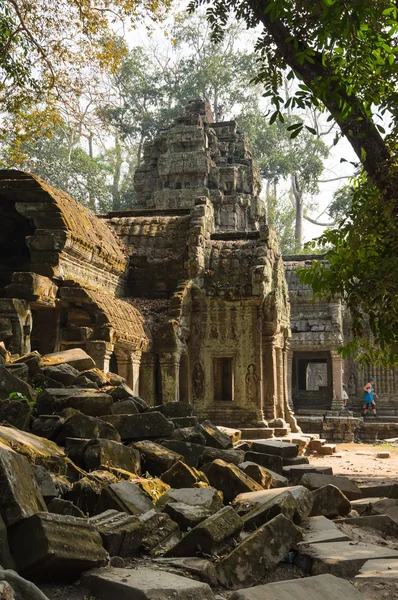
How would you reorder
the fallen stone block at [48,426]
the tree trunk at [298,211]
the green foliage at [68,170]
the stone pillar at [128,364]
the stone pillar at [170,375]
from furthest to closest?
the tree trunk at [298,211], the green foliage at [68,170], the stone pillar at [170,375], the stone pillar at [128,364], the fallen stone block at [48,426]

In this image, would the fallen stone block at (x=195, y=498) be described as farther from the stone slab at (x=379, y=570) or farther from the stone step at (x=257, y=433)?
the stone step at (x=257, y=433)

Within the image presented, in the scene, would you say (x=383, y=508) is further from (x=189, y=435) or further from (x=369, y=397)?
(x=369, y=397)

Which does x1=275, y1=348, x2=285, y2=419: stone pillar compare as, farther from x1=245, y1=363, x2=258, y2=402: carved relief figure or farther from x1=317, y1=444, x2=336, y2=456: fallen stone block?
x1=317, y1=444, x2=336, y2=456: fallen stone block

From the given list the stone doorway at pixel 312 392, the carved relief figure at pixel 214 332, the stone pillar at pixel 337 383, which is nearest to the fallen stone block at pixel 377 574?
the carved relief figure at pixel 214 332

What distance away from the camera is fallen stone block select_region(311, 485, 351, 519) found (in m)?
6.17

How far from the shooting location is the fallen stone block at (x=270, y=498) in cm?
539

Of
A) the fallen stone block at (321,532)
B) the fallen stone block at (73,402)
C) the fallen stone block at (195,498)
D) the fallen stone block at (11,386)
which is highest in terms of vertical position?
the fallen stone block at (11,386)

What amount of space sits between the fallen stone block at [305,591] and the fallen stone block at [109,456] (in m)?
2.04

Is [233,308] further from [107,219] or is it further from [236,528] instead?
[236,528]

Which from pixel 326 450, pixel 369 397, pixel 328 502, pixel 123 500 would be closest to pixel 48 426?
pixel 123 500

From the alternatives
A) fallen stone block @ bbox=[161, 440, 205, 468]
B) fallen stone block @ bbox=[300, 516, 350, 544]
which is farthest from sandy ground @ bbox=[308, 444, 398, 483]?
fallen stone block @ bbox=[300, 516, 350, 544]

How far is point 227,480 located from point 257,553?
172cm

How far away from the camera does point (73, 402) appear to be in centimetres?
621

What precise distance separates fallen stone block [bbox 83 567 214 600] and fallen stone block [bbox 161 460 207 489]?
6.73 feet
